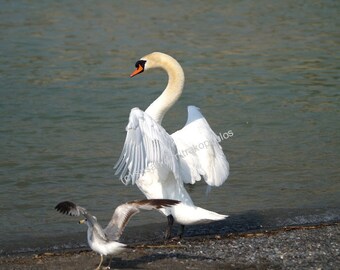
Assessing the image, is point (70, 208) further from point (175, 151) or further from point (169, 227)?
point (169, 227)

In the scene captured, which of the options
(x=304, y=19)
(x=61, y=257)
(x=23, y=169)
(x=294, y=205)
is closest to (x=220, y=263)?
(x=61, y=257)

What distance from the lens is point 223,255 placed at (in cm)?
722

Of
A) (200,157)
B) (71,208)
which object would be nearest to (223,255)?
(200,157)

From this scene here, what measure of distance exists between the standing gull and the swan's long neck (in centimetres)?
182

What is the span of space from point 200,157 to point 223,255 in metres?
1.32

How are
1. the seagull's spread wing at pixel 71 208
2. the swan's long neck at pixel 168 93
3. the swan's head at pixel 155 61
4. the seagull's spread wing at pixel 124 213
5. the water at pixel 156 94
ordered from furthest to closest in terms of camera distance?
the water at pixel 156 94 → the swan's head at pixel 155 61 → the swan's long neck at pixel 168 93 → the seagull's spread wing at pixel 124 213 → the seagull's spread wing at pixel 71 208

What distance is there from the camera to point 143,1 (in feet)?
73.9

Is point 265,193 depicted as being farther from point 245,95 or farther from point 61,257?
point 245,95

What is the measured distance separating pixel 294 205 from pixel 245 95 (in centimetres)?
526

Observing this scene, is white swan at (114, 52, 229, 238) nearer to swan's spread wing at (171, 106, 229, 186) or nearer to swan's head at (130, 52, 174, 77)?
swan's spread wing at (171, 106, 229, 186)

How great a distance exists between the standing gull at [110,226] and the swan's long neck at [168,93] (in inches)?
71.6

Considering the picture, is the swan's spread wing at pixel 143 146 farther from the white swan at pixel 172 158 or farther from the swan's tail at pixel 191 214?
the swan's tail at pixel 191 214

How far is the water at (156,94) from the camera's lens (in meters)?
9.83

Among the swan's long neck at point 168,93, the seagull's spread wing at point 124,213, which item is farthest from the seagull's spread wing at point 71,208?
the swan's long neck at point 168,93
